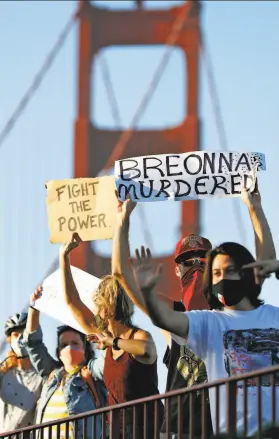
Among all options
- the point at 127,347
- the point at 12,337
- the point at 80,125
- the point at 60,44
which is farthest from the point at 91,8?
the point at 127,347

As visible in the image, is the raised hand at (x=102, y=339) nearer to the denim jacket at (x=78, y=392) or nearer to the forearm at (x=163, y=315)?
the denim jacket at (x=78, y=392)

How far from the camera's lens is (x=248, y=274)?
18.4 ft

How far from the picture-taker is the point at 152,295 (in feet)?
17.2

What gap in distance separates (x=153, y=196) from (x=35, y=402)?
2.28 m

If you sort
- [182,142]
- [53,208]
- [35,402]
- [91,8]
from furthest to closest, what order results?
1. [91,8]
2. [182,142]
3. [35,402]
4. [53,208]

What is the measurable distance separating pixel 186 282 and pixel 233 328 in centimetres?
97

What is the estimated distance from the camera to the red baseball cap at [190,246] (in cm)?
659

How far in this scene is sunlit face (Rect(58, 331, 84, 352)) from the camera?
7.76 m

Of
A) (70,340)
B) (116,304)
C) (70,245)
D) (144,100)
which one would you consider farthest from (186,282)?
(144,100)

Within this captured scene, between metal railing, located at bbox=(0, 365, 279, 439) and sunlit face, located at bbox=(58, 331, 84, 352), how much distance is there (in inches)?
45.1

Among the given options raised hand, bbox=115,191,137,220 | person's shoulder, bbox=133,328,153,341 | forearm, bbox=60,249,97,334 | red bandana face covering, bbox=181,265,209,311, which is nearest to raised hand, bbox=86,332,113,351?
person's shoulder, bbox=133,328,153,341

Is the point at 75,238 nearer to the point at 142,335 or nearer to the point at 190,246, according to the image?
the point at 190,246

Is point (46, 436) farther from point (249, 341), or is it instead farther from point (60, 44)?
point (60, 44)

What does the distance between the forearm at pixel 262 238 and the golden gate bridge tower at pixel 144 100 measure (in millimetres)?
24134
